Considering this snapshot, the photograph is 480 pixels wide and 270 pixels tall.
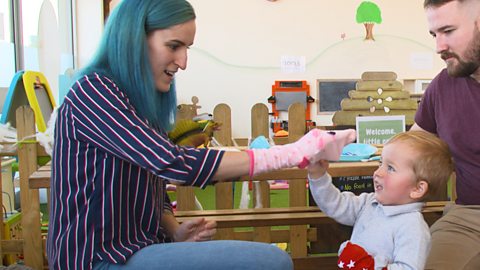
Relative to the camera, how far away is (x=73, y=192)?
1.06 meters

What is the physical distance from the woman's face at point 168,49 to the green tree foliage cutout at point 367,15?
4.90m

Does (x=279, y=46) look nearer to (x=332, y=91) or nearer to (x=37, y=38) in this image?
(x=332, y=91)

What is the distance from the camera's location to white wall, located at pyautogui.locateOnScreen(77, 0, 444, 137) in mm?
5520

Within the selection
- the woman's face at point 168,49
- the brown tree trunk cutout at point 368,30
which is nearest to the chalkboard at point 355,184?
the woman's face at point 168,49

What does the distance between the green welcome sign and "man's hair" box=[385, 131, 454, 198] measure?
827 mm

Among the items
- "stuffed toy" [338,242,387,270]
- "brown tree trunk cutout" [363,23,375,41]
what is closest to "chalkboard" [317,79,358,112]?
"brown tree trunk cutout" [363,23,375,41]

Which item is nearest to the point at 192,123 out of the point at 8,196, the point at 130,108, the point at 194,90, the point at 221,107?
the point at 130,108

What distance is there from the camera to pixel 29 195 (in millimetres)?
2186

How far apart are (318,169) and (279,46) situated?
4.43 m

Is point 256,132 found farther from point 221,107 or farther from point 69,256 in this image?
point 69,256

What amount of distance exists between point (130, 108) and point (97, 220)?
26cm

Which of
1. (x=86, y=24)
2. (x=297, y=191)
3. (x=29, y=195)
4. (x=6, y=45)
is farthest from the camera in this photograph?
(x=86, y=24)

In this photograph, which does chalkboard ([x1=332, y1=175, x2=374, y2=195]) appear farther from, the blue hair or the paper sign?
the paper sign

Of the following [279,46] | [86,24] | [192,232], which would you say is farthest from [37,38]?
[192,232]
